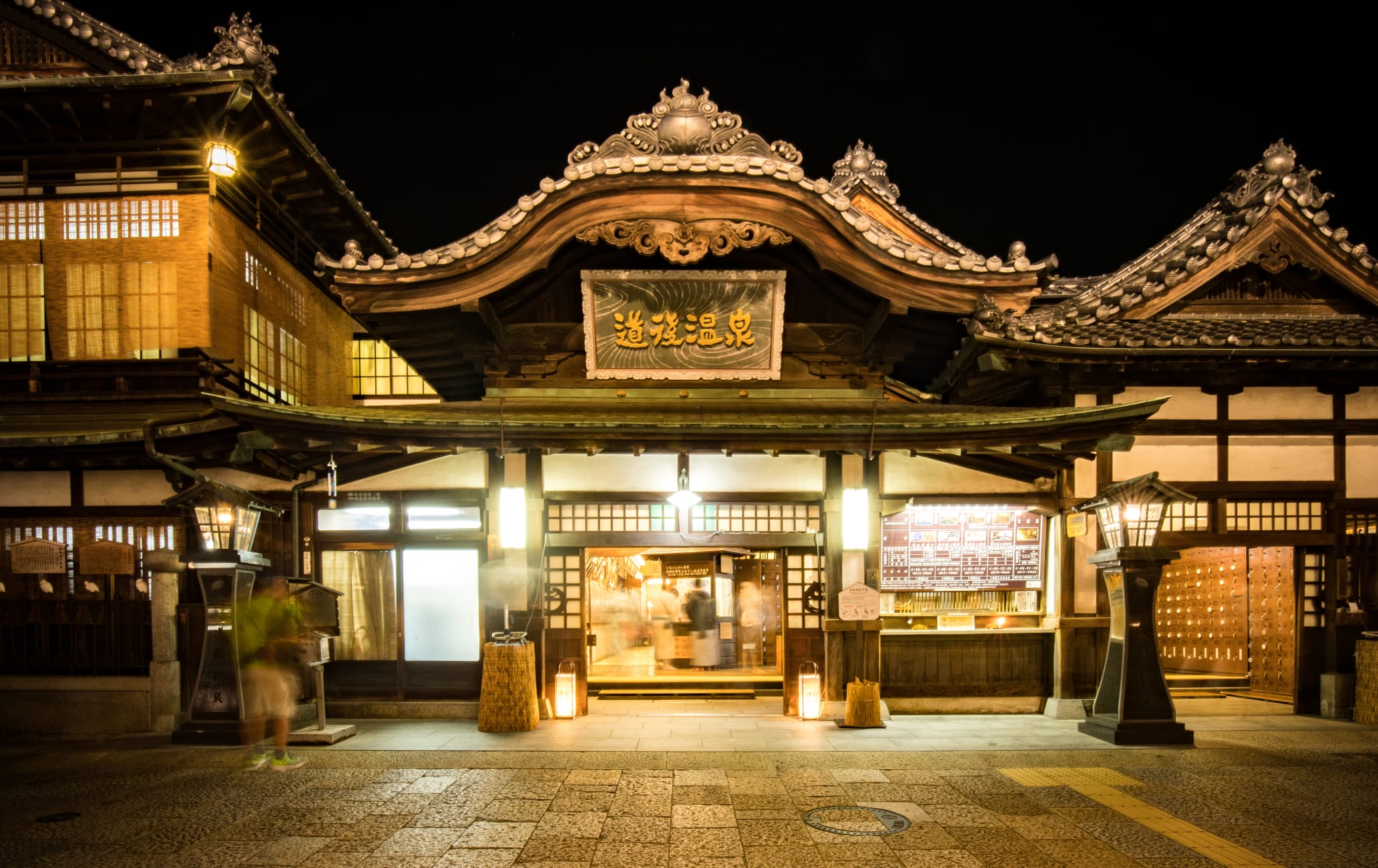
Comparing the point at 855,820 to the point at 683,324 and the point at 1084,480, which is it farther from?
the point at 683,324

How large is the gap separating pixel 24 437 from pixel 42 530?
200 cm

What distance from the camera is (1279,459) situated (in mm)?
13195

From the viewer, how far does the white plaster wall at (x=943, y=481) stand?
13.0 metres

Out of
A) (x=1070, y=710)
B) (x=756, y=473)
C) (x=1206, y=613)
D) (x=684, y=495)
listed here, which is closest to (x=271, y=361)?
(x=684, y=495)

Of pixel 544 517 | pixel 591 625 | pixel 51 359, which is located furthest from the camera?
pixel 591 625

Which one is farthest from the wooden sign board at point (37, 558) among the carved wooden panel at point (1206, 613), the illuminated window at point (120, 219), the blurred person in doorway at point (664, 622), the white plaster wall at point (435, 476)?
the carved wooden panel at point (1206, 613)

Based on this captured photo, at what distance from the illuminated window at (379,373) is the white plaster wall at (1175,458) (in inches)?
607

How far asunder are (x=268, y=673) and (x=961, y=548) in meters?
10.2

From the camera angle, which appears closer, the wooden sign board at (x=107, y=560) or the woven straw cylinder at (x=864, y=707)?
the woven straw cylinder at (x=864, y=707)

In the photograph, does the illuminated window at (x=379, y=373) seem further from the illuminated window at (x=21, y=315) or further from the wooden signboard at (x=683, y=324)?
the wooden signboard at (x=683, y=324)

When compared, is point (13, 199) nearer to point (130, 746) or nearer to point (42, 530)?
point (42, 530)

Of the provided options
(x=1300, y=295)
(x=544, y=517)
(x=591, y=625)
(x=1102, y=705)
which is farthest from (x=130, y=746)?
(x=1300, y=295)

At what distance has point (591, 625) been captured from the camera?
19.5 metres

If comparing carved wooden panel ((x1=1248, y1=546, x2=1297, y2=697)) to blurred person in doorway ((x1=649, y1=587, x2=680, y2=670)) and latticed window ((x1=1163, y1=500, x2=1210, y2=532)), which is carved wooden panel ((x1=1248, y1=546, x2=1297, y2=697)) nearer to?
latticed window ((x1=1163, y1=500, x2=1210, y2=532))
